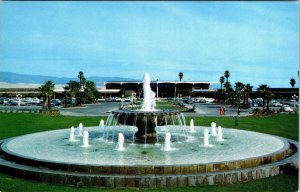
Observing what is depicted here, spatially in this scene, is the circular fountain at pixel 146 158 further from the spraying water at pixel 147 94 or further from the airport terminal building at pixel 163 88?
the airport terminal building at pixel 163 88

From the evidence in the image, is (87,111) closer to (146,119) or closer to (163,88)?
(146,119)

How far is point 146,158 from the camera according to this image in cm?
1280

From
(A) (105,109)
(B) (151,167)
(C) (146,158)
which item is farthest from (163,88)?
(B) (151,167)

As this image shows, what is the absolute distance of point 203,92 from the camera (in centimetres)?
11869

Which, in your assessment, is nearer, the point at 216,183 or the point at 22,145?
the point at 216,183

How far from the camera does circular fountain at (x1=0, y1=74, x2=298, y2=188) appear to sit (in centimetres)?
1073

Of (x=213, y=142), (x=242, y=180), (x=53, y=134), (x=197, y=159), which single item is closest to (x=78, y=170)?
(x=197, y=159)

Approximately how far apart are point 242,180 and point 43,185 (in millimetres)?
5713

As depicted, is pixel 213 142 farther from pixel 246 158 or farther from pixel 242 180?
pixel 242 180

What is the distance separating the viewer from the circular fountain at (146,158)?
10.7 metres

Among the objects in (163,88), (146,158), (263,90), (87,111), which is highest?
(163,88)

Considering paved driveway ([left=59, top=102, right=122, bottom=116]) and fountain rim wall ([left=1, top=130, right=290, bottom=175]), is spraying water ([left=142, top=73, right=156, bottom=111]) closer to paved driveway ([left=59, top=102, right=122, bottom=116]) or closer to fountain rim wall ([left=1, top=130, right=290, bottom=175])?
fountain rim wall ([left=1, top=130, right=290, bottom=175])

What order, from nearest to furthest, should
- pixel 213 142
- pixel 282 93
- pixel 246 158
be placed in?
pixel 246 158, pixel 213 142, pixel 282 93

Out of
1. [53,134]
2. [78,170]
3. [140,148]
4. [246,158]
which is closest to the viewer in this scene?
[78,170]
